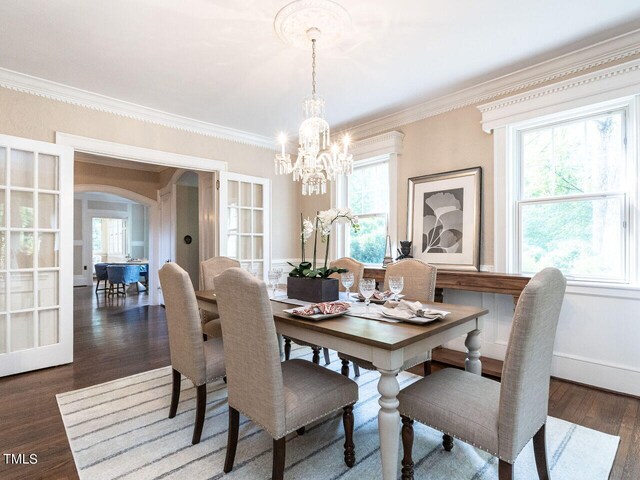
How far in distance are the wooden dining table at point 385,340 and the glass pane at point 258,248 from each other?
2.85 m

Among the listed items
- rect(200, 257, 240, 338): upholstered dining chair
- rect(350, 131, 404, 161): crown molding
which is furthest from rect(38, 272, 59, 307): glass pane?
rect(350, 131, 404, 161): crown molding

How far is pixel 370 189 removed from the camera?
4406mm

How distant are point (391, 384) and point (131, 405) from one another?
6.51ft

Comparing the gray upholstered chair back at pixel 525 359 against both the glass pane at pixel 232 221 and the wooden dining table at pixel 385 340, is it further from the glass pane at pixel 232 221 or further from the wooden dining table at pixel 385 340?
the glass pane at pixel 232 221

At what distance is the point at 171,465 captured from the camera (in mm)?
1729

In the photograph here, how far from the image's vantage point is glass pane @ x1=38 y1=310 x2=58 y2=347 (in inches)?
123

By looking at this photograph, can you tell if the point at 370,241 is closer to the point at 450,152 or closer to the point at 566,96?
the point at 450,152

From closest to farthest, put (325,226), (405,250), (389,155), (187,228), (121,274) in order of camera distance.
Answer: (325,226) < (405,250) < (389,155) < (187,228) < (121,274)

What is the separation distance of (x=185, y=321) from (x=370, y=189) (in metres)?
3.07

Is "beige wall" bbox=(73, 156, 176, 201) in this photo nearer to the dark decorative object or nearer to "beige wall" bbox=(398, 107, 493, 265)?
"beige wall" bbox=(398, 107, 493, 265)

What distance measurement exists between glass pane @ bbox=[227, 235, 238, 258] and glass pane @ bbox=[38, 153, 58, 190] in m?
1.85

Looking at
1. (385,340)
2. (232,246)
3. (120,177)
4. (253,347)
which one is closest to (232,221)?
(232,246)

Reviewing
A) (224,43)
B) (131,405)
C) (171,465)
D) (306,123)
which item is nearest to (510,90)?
(306,123)

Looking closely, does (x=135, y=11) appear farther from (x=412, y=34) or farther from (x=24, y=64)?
(x=412, y=34)
